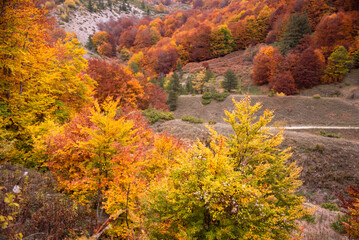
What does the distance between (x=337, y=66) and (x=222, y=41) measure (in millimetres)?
34470

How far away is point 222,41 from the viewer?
57406mm

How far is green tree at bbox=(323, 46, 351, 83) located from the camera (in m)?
29.6

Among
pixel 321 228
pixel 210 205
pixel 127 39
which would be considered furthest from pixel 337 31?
pixel 127 39

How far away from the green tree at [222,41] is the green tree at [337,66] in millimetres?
30903

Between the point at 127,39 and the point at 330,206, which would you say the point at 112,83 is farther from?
the point at 127,39

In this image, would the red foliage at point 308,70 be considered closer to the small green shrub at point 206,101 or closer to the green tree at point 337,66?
the green tree at point 337,66

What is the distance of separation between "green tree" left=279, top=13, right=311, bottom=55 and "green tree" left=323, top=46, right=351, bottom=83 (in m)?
9.46

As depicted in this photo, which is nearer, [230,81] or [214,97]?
[214,97]

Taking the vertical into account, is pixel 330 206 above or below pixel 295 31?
below

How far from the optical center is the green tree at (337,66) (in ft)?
97.2

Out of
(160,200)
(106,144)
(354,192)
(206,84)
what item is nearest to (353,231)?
(354,192)

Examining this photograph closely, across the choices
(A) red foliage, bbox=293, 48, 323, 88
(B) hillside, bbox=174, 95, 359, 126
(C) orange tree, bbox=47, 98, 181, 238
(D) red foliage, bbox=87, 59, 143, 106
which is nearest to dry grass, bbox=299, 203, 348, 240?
(C) orange tree, bbox=47, 98, 181, 238

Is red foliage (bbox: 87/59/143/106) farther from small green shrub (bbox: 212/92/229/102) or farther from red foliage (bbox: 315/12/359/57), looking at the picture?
red foliage (bbox: 315/12/359/57)

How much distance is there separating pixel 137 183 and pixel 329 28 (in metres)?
46.6
